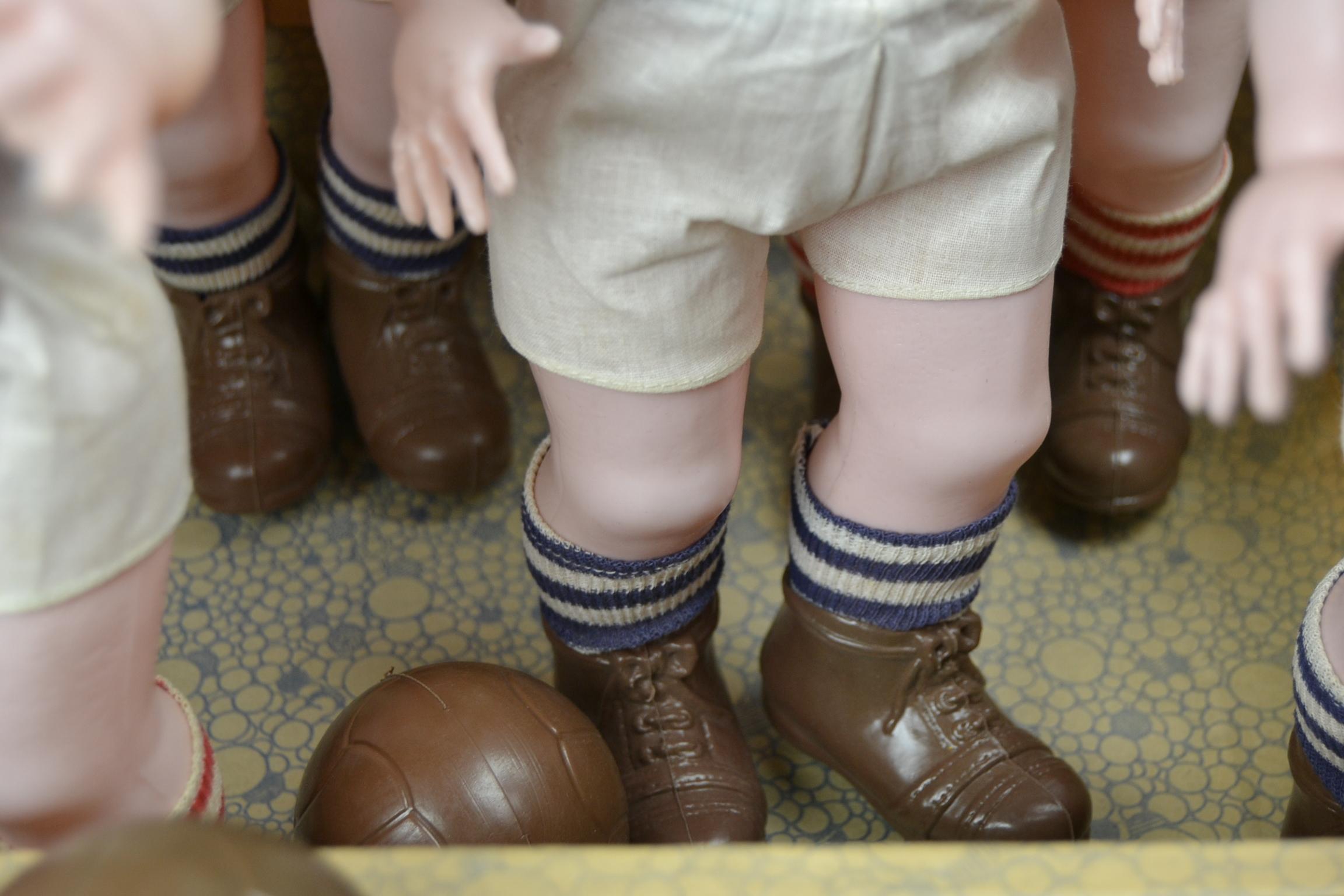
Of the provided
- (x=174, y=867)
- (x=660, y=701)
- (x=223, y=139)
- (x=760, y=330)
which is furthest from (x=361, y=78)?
(x=174, y=867)

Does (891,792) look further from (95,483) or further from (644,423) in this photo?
(95,483)

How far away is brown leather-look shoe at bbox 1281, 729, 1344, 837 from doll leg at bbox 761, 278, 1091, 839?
132mm

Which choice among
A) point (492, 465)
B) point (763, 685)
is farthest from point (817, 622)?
point (492, 465)

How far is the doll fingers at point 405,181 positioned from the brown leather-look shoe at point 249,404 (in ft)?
1.96

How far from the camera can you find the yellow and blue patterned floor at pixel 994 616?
101 centimetres

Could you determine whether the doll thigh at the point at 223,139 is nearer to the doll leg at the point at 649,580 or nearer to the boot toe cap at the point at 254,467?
the boot toe cap at the point at 254,467

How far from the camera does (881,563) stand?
87 centimetres

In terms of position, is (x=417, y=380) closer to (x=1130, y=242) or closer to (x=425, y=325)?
(x=425, y=325)

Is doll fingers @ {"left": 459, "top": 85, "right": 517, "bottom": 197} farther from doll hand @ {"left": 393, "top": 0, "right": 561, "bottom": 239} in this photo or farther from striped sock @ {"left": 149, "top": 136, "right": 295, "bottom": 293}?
striped sock @ {"left": 149, "top": 136, "right": 295, "bottom": 293}

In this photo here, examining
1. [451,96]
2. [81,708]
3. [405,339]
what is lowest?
[405,339]

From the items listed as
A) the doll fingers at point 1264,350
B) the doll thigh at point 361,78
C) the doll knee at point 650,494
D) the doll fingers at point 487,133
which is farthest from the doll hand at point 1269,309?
Result: the doll thigh at point 361,78

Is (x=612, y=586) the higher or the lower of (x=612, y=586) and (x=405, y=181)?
the lower

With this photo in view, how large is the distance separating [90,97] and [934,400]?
0.52m

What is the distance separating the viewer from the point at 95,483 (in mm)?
533
